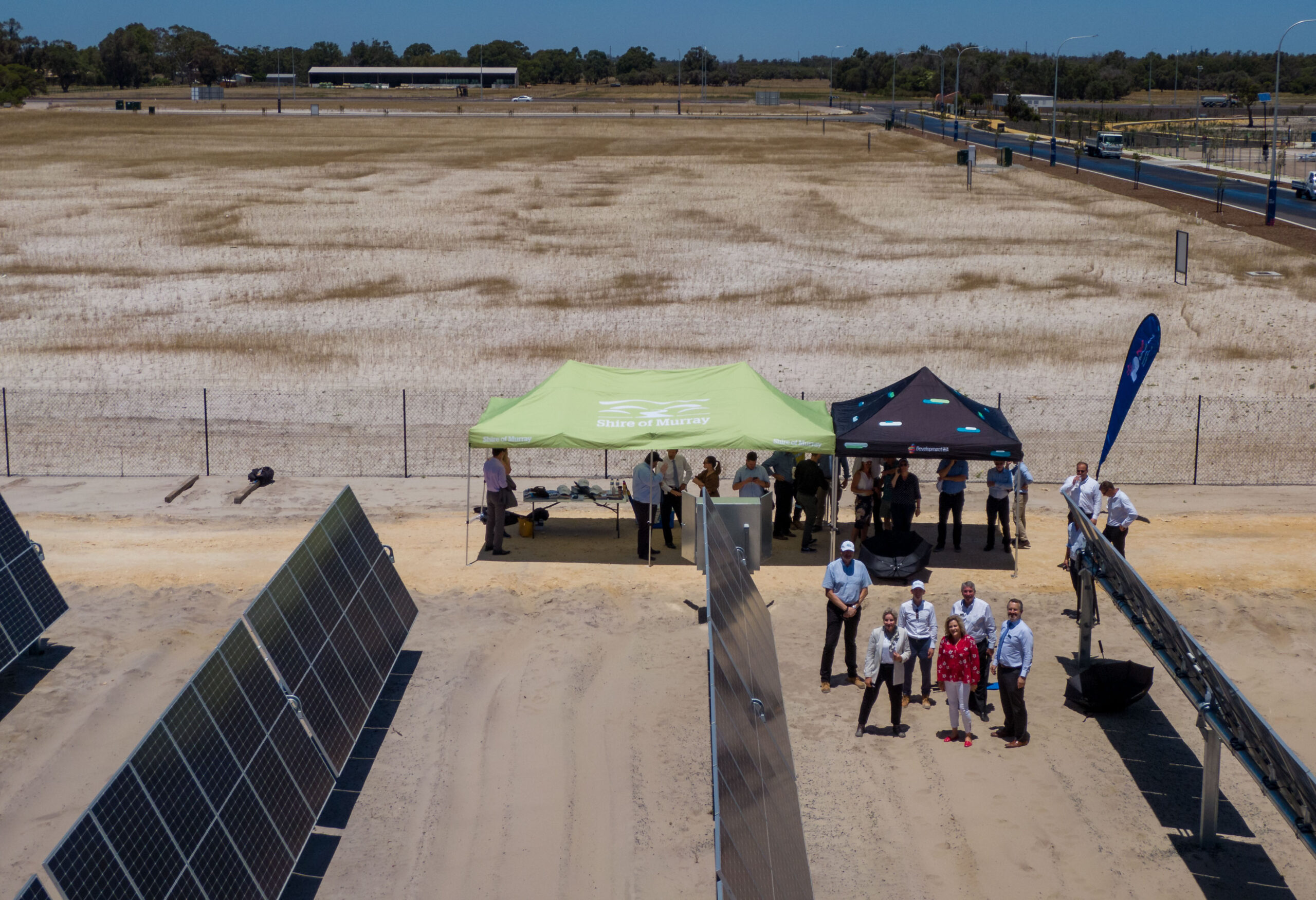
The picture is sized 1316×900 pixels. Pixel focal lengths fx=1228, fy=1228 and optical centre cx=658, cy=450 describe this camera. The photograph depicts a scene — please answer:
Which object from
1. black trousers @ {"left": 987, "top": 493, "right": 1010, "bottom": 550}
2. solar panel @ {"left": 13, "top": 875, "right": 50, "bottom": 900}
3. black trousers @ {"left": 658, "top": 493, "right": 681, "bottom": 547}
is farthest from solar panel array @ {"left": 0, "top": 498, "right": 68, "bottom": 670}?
black trousers @ {"left": 987, "top": 493, "right": 1010, "bottom": 550}

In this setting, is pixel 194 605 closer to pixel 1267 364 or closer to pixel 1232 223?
pixel 1267 364

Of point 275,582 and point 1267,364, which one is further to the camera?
point 1267,364

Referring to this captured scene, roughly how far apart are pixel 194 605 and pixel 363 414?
10982mm

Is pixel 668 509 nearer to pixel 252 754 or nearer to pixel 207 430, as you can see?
pixel 252 754

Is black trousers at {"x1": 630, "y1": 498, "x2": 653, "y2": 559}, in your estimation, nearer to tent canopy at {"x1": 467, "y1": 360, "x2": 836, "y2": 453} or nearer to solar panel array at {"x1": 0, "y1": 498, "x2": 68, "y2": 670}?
tent canopy at {"x1": 467, "y1": 360, "x2": 836, "y2": 453}

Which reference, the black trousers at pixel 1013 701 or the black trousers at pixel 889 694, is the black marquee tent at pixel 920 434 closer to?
the black trousers at pixel 889 694

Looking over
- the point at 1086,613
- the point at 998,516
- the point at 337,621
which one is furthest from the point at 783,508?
the point at 337,621

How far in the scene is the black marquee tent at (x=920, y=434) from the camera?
17578mm

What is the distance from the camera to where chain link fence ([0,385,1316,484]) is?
23.3 m

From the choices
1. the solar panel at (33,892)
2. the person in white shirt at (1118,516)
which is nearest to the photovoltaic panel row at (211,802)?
the solar panel at (33,892)

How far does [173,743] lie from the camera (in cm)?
864

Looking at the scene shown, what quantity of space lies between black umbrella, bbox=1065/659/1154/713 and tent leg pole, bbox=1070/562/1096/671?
0.76 meters

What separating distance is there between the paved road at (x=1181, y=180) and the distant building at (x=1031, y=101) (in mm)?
44691

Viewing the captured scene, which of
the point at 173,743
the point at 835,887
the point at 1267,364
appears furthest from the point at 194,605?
the point at 1267,364
